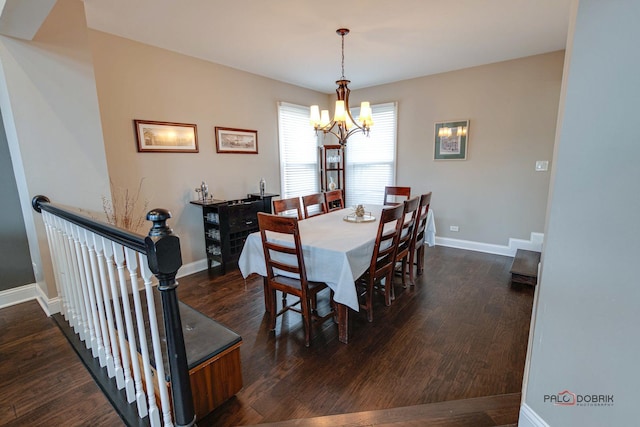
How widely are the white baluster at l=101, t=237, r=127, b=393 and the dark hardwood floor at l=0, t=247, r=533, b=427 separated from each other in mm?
162

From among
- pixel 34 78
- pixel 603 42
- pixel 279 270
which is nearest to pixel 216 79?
pixel 34 78

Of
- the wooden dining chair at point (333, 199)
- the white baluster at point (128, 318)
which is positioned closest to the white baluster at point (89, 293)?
the white baluster at point (128, 318)

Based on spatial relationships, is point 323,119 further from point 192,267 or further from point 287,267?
point 192,267

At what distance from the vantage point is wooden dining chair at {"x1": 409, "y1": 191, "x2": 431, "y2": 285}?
301 centimetres

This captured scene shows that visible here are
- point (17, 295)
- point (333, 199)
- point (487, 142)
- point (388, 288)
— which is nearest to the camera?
point (17, 295)

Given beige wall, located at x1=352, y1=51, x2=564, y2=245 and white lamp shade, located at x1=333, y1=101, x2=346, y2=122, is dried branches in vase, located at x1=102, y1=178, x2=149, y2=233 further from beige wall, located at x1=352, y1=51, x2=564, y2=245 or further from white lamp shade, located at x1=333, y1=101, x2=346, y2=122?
beige wall, located at x1=352, y1=51, x2=564, y2=245

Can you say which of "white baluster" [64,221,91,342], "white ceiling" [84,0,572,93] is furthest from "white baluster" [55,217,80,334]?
"white ceiling" [84,0,572,93]

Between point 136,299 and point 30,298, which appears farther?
point 30,298

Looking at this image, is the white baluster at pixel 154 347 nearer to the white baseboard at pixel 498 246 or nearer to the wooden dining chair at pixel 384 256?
the wooden dining chair at pixel 384 256

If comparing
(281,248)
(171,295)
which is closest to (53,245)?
(281,248)

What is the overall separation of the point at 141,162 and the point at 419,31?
10.4 feet

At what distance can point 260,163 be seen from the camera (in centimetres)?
443

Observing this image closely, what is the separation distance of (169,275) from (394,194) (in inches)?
142

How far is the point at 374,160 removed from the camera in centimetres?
520
